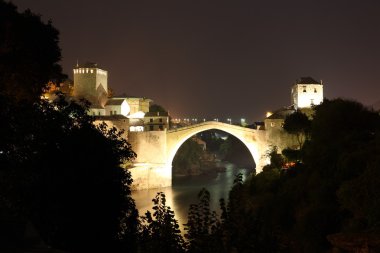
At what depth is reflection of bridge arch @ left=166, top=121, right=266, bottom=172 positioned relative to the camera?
1296 inches

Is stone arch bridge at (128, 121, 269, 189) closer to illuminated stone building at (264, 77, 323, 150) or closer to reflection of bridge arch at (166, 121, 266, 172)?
reflection of bridge arch at (166, 121, 266, 172)

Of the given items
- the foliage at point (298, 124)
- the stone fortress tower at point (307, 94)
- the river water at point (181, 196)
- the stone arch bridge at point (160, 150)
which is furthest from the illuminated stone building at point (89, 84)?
the foliage at point (298, 124)

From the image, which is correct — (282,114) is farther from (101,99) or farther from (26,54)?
(26,54)

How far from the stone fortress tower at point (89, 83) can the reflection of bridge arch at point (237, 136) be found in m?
6.87

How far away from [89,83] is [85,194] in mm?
31915

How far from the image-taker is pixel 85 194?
6762 mm

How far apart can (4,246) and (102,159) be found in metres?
4.23

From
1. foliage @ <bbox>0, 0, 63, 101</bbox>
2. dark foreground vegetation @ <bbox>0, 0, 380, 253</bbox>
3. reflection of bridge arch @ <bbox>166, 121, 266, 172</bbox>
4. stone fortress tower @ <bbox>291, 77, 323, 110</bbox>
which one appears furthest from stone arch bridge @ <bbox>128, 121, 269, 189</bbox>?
foliage @ <bbox>0, 0, 63, 101</bbox>

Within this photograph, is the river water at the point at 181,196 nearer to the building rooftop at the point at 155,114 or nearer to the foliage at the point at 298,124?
the foliage at the point at 298,124

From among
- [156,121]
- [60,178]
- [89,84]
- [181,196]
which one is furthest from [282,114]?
[60,178]

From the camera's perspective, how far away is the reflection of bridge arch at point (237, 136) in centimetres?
3291

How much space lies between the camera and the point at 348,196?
9594 millimetres

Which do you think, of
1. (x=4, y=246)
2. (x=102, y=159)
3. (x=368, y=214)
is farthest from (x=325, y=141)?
(x=4, y=246)

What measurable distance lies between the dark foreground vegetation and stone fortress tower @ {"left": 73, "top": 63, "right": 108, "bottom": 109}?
91.7ft
